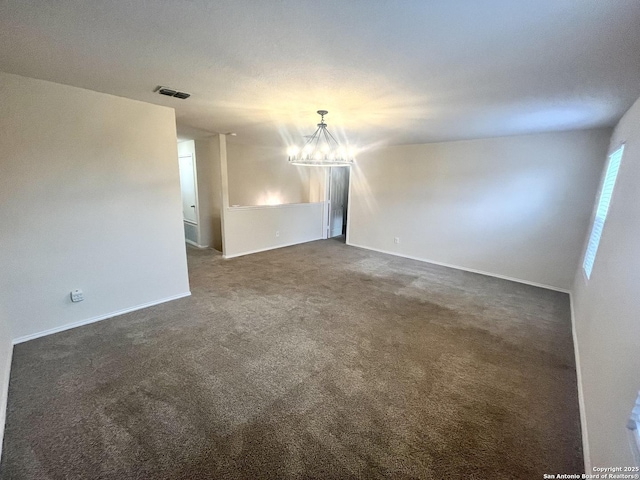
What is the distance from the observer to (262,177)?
21.0 ft

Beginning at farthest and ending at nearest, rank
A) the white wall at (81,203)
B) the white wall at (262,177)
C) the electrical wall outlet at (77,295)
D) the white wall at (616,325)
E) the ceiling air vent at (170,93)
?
the white wall at (262,177), the electrical wall outlet at (77,295), the ceiling air vent at (170,93), the white wall at (81,203), the white wall at (616,325)

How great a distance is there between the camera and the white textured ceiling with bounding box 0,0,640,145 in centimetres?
126

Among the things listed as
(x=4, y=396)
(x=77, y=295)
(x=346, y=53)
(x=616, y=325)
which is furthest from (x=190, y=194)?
(x=616, y=325)

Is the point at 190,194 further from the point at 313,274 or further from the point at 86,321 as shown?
the point at 86,321

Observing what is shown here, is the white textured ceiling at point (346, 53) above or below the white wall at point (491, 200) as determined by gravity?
above

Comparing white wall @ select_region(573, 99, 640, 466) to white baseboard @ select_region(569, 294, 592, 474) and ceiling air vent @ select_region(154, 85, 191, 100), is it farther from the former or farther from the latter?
ceiling air vent @ select_region(154, 85, 191, 100)

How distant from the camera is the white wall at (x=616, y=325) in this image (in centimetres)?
123

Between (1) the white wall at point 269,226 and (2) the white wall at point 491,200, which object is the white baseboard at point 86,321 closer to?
(1) the white wall at point 269,226

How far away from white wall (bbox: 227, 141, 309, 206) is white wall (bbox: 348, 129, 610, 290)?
1847mm

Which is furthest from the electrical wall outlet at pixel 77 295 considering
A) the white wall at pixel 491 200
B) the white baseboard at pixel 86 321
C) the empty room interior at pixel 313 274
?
the white wall at pixel 491 200

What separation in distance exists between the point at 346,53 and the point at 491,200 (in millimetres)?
3857

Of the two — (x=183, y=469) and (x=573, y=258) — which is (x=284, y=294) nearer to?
(x=183, y=469)

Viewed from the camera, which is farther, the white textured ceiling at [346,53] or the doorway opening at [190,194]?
the doorway opening at [190,194]

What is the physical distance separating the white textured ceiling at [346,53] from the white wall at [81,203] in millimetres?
242
